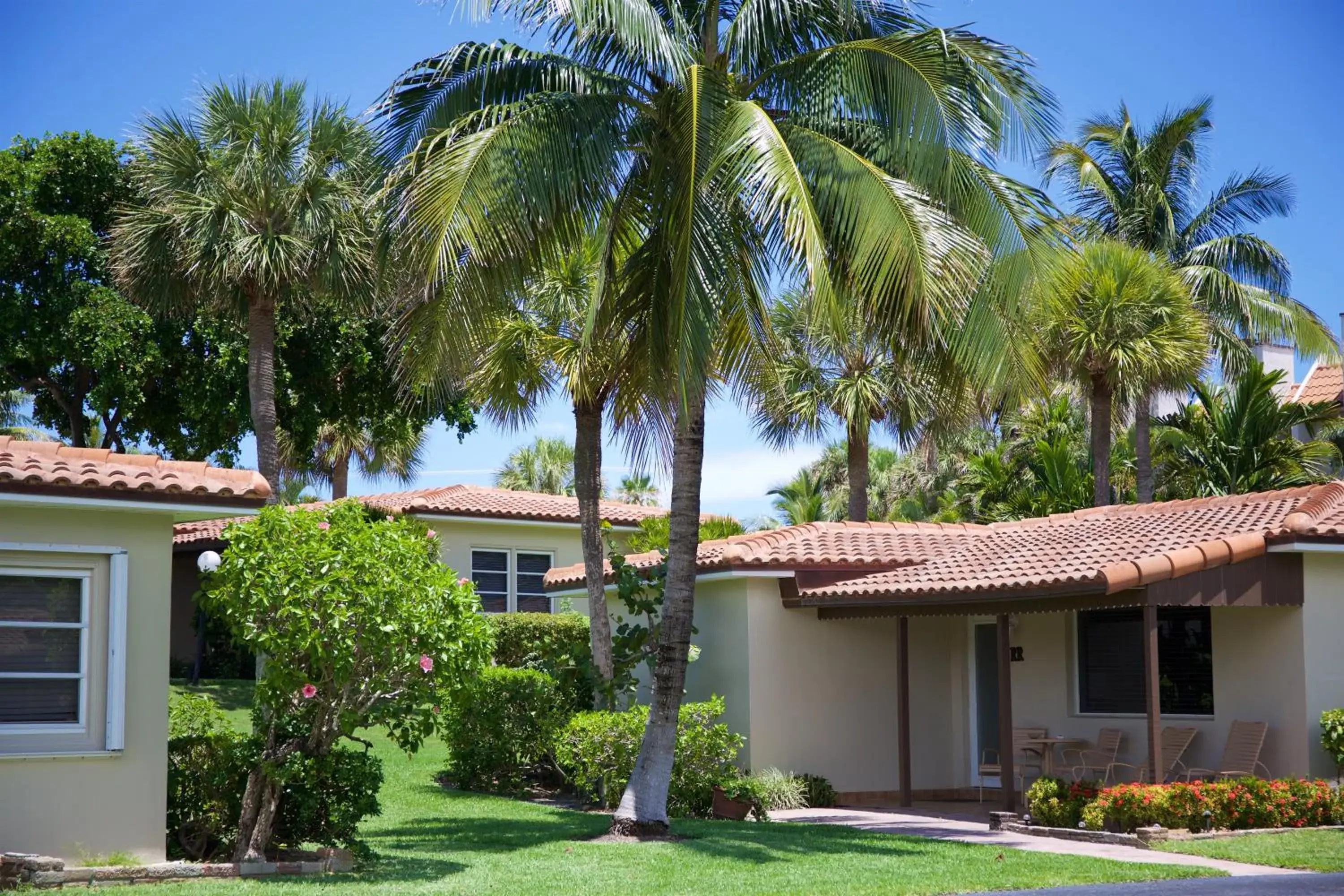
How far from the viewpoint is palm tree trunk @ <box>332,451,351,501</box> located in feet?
127

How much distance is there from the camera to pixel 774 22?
44.2 ft

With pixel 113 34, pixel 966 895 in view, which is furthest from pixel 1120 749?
pixel 113 34

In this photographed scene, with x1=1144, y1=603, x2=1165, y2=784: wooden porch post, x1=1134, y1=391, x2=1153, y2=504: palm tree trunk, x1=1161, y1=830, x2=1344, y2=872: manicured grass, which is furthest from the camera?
x1=1134, y1=391, x2=1153, y2=504: palm tree trunk

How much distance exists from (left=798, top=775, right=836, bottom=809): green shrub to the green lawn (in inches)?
95.0

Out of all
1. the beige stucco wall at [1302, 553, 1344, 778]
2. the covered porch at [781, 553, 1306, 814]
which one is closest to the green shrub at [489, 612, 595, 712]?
the covered porch at [781, 553, 1306, 814]

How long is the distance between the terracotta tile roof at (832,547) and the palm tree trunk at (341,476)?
62.6 feet

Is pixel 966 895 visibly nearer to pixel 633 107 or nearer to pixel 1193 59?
pixel 633 107

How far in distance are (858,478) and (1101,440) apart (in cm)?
483

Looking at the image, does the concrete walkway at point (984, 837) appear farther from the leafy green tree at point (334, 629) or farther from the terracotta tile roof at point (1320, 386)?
the terracotta tile roof at point (1320, 386)

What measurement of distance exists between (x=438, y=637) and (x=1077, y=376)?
54.7ft

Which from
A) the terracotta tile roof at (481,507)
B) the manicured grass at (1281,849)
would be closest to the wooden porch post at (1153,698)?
the manicured grass at (1281,849)

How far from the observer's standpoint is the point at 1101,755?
1678cm

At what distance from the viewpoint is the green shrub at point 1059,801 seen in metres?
14.4

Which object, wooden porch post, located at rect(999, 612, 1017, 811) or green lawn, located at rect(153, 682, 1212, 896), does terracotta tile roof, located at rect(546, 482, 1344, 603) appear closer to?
wooden porch post, located at rect(999, 612, 1017, 811)
